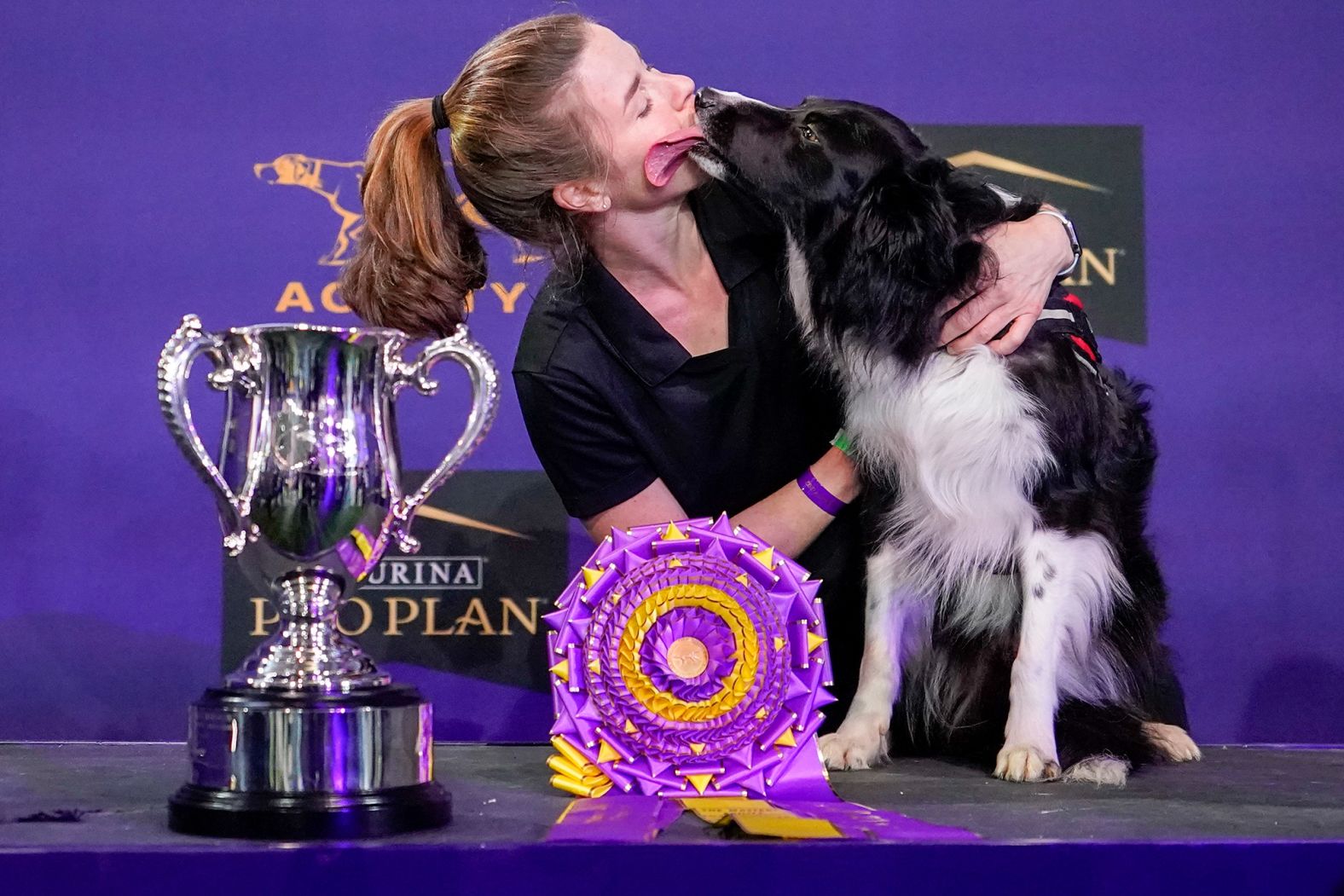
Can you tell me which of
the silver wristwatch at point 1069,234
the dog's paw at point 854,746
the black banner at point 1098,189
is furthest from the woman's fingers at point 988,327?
the black banner at point 1098,189

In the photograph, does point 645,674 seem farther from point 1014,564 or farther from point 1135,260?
point 1135,260

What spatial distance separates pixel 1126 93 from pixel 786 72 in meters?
0.71

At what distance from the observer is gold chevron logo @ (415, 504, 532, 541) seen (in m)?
2.64

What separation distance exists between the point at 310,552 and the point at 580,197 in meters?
0.86

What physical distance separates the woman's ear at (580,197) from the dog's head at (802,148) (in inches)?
6.5

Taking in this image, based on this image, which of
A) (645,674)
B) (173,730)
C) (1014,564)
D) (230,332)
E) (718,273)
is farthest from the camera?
(173,730)

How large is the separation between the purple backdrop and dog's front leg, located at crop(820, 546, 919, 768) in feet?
3.22

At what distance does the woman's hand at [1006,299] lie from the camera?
5.75ft

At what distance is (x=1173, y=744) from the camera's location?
1.82 meters

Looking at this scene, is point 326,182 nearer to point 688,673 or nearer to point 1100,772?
point 688,673

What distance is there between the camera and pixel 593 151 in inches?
73.7

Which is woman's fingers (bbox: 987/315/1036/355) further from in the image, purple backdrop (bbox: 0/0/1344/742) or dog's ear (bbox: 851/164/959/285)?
purple backdrop (bbox: 0/0/1344/742)

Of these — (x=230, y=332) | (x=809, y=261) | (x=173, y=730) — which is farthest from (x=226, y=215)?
(x=230, y=332)

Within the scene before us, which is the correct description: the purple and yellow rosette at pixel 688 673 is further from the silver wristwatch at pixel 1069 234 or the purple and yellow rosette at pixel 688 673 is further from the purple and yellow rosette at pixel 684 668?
the silver wristwatch at pixel 1069 234
